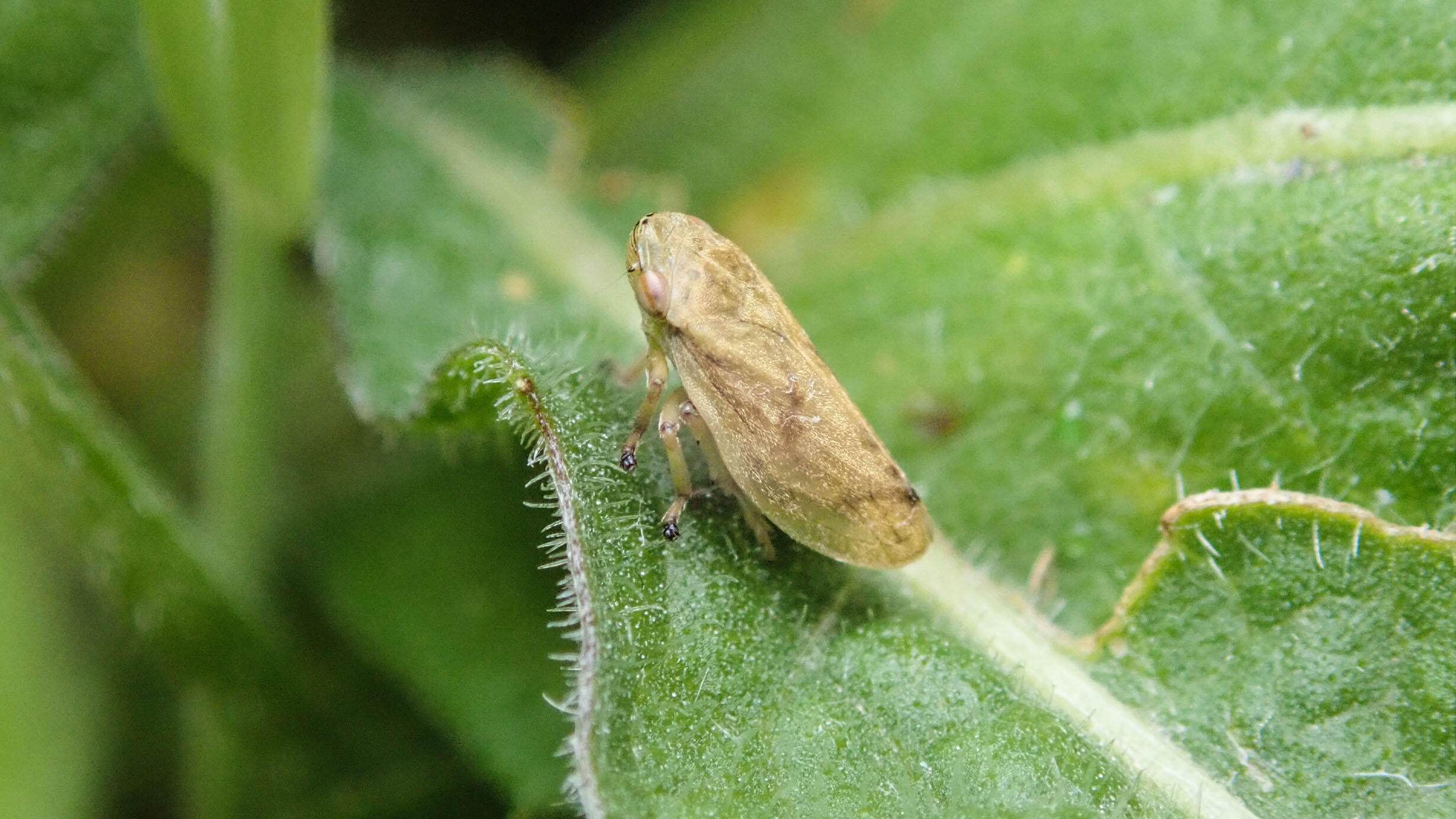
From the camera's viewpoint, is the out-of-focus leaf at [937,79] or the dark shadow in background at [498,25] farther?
the dark shadow in background at [498,25]

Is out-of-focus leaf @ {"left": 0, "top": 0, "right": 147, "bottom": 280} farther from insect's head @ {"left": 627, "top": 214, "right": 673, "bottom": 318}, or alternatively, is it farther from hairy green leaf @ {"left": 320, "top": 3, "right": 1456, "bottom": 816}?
insect's head @ {"left": 627, "top": 214, "right": 673, "bottom": 318}

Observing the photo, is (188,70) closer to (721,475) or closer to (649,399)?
(649,399)

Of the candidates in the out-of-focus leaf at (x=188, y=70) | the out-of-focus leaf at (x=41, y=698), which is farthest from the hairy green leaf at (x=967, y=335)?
the out-of-focus leaf at (x=41, y=698)

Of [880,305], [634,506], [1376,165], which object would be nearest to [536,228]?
[880,305]

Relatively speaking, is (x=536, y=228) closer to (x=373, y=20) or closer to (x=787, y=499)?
(x=373, y=20)

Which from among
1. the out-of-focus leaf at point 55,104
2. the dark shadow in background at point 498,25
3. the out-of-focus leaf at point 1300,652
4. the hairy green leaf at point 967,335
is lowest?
the out-of-focus leaf at point 1300,652

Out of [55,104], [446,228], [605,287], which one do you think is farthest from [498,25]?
[55,104]

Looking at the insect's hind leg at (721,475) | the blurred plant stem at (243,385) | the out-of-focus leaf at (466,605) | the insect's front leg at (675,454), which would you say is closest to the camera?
the insect's front leg at (675,454)

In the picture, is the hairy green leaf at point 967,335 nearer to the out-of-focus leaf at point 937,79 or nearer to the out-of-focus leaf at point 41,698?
the out-of-focus leaf at point 937,79
